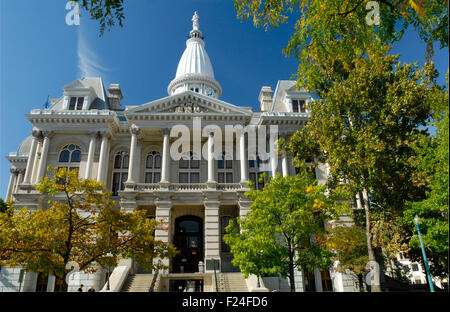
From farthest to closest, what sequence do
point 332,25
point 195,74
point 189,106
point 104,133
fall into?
1. point 195,74
2. point 189,106
3. point 104,133
4. point 332,25

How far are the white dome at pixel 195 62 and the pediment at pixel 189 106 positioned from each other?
1869 centimetres

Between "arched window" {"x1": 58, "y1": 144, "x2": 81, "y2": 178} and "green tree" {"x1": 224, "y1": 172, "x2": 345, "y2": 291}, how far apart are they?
20075mm

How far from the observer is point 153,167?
1323 inches

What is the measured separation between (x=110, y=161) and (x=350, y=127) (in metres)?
25.4

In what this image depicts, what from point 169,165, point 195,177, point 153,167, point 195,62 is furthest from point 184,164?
point 195,62

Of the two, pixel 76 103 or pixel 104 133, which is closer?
pixel 104 133

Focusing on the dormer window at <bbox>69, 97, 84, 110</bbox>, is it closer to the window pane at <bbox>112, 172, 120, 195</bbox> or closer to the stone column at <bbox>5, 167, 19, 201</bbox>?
the window pane at <bbox>112, 172, 120, 195</bbox>

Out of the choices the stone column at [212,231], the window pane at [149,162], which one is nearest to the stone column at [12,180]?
the window pane at [149,162]

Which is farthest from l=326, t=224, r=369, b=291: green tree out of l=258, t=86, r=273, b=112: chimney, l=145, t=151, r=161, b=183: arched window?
l=258, t=86, r=273, b=112: chimney

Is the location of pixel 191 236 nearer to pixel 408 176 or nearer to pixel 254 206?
pixel 254 206

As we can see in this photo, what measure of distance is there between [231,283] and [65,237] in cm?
1314

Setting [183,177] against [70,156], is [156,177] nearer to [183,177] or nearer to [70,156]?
[183,177]

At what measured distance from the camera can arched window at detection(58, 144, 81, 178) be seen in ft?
104

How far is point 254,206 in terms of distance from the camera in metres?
21.6
